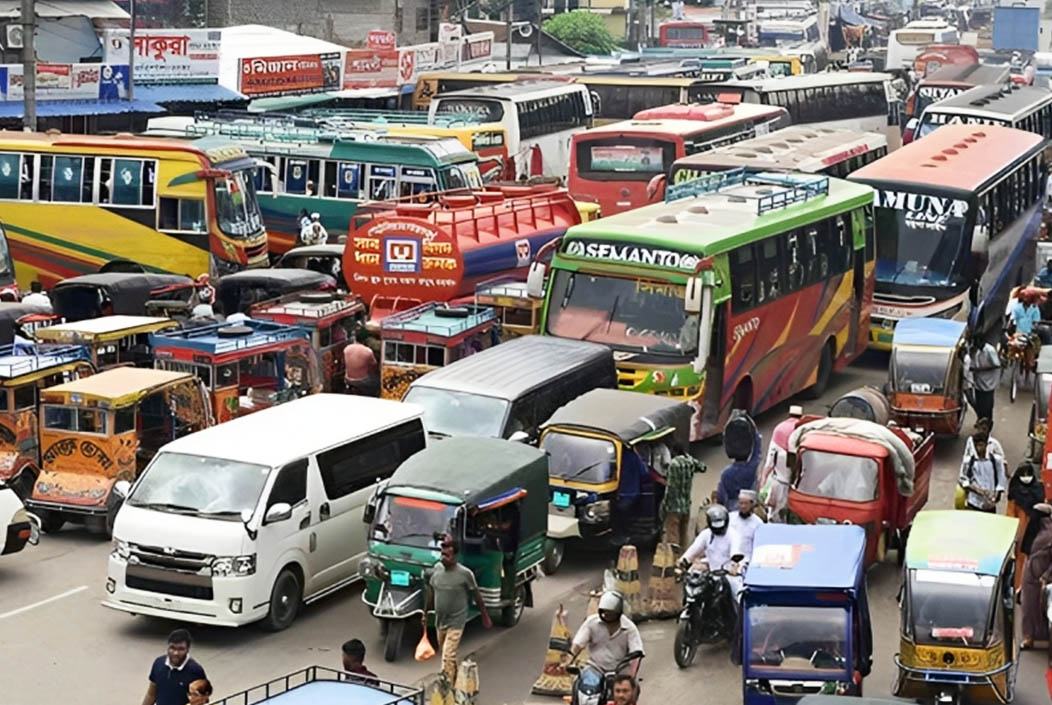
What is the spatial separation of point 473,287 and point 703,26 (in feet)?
249

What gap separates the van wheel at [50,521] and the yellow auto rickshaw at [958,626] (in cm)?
975

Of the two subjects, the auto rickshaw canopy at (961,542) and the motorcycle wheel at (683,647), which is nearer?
the auto rickshaw canopy at (961,542)

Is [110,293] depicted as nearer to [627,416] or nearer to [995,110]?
[627,416]

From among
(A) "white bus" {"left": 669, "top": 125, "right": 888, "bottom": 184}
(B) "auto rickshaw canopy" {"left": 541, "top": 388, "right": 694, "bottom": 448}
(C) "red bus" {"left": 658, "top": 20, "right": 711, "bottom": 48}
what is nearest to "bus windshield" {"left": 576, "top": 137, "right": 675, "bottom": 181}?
(A) "white bus" {"left": 669, "top": 125, "right": 888, "bottom": 184}

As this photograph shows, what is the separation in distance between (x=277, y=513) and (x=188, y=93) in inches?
1328

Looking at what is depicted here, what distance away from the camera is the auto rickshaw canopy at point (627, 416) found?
66.7 ft

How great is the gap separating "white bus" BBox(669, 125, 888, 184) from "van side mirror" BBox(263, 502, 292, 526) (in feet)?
53.2

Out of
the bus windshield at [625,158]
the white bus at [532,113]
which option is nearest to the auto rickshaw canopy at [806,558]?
the bus windshield at [625,158]

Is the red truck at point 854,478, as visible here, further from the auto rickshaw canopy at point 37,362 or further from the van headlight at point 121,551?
the auto rickshaw canopy at point 37,362

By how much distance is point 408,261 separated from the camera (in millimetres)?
28031

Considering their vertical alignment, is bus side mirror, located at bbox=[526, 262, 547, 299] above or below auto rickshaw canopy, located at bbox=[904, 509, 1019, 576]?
above

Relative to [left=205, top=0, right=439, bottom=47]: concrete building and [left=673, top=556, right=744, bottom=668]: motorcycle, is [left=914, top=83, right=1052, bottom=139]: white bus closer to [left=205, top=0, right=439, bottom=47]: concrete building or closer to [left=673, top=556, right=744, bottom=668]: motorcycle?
[left=673, top=556, right=744, bottom=668]: motorcycle

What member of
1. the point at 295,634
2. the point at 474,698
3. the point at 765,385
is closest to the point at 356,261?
the point at 765,385

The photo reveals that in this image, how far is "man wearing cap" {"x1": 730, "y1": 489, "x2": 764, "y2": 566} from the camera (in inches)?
711
